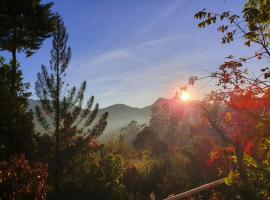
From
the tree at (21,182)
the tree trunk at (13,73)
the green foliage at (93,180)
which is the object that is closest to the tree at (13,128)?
the tree trunk at (13,73)

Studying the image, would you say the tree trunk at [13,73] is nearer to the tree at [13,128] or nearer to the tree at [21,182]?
the tree at [13,128]

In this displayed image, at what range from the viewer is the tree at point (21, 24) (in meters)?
16.1

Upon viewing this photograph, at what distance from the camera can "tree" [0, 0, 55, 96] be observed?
52.9ft

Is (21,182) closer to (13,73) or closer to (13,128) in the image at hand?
(13,128)

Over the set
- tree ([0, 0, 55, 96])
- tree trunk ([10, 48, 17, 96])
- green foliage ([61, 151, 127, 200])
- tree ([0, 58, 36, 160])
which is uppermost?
tree ([0, 0, 55, 96])

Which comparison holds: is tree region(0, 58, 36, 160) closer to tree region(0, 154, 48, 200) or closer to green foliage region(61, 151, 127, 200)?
green foliage region(61, 151, 127, 200)

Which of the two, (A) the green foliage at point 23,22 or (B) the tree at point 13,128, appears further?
(A) the green foliage at point 23,22

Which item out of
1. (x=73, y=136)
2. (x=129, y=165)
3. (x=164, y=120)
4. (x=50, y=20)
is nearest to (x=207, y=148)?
(x=129, y=165)

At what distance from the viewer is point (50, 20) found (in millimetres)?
16891

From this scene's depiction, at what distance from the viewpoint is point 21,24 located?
16531 millimetres

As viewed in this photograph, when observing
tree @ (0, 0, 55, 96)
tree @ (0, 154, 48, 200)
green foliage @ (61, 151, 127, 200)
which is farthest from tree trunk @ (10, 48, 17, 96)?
tree @ (0, 154, 48, 200)

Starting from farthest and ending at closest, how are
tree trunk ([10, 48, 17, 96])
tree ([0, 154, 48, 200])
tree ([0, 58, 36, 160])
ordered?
tree trunk ([10, 48, 17, 96]) → tree ([0, 58, 36, 160]) → tree ([0, 154, 48, 200])

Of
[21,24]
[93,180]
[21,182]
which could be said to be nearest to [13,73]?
[21,24]

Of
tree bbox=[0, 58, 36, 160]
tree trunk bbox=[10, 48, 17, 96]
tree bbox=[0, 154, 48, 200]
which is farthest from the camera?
tree trunk bbox=[10, 48, 17, 96]
